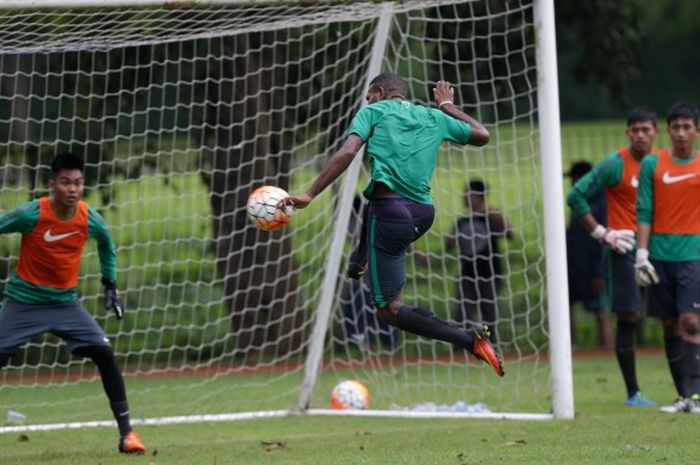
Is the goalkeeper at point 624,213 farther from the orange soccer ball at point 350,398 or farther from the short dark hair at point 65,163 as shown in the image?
the short dark hair at point 65,163

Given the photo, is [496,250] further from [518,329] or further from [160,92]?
[160,92]

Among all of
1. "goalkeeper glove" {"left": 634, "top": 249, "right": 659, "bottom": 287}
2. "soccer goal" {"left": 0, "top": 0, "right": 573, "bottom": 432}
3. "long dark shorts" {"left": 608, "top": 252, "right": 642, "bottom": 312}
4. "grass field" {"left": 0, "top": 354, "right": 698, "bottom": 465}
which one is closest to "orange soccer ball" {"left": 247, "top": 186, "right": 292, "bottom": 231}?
"grass field" {"left": 0, "top": 354, "right": 698, "bottom": 465}

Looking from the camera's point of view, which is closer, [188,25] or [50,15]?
[50,15]

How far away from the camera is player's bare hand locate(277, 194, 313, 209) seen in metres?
7.71

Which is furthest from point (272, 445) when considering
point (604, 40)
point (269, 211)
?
point (604, 40)

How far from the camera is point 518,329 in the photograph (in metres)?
15.0

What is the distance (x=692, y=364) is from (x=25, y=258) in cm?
490

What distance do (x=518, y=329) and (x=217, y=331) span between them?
Result: 10.8 feet

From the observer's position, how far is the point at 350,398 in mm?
11359

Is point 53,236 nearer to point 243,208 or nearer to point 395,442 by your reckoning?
point 395,442

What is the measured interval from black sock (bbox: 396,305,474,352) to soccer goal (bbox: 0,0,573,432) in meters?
2.55

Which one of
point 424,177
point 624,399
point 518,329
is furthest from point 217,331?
point 424,177

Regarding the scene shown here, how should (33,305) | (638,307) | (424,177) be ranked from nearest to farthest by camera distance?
(424,177) < (33,305) < (638,307)

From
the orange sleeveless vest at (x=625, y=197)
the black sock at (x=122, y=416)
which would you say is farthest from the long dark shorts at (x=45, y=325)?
the orange sleeveless vest at (x=625, y=197)
